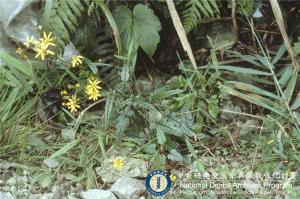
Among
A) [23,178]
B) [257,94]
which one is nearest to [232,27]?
[257,94]

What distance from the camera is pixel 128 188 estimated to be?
194 centimetres

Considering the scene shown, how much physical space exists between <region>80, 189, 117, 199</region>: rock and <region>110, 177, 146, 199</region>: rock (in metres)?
0.03

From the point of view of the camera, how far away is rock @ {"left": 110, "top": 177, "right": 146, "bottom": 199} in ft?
6.32

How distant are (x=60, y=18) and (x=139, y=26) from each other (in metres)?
0.32

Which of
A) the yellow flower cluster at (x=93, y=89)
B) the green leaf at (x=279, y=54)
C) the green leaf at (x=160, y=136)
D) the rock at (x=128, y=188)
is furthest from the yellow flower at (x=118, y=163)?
the green leaf at (x=279, y=54)

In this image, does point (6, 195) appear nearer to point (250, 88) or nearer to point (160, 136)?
point (160, 136)

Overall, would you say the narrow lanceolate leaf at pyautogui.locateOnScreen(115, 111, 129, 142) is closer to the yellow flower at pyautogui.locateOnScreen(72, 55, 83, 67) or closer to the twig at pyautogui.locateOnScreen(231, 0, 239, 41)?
the yellow flower at pyautogui.locateOnScreen(72, 55, 83, 67)

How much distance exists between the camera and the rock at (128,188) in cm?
193

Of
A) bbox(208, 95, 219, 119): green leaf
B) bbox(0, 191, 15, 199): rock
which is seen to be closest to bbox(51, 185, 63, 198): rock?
bbox(0, 191, 15, 199): rock

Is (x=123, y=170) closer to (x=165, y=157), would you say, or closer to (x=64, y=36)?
(x=165, y=157)

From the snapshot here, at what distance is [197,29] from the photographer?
256 centimetres

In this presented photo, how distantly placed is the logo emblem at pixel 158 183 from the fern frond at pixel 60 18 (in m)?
0.62

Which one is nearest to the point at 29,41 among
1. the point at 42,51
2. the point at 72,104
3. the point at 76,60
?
the point at 42,51

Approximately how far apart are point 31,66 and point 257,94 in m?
0.90
